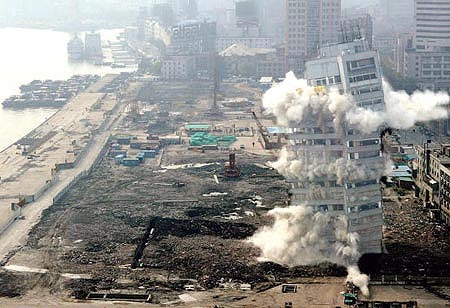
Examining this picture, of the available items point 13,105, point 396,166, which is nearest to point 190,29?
point 13,105

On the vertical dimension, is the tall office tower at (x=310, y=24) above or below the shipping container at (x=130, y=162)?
above

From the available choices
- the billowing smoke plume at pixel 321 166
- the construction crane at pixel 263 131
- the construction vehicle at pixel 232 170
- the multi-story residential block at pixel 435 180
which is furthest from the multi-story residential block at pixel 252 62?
the billowing smoke plume at pixel 321 166

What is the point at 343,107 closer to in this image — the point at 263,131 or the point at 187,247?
the point at 187,247

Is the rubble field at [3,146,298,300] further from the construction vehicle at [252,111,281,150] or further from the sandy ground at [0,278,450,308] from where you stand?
the construction vehicle at [252,111,281,150]

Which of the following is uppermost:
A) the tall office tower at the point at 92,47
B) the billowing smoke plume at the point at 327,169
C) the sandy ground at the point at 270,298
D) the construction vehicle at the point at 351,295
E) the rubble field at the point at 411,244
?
the tall office tower at the point at 92,47

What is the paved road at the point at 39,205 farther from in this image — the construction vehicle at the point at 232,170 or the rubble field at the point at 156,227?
the construction vehicle at the point at 232,170

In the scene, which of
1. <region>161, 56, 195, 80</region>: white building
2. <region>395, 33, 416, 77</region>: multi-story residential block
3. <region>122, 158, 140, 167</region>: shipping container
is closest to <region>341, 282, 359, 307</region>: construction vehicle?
<region>122, 158, 140, 167</region>: shipping container
